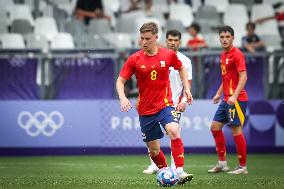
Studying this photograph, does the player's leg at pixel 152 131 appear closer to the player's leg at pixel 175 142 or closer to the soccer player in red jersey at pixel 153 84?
the soccer player in red jersey at pixel 153 84

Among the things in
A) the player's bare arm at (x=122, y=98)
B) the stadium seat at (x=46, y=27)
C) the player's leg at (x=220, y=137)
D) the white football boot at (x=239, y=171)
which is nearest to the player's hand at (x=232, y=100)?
the player's leg at (x=220, y=137)

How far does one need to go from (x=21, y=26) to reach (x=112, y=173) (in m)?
8.86

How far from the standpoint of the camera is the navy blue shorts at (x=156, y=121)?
34.2 feet

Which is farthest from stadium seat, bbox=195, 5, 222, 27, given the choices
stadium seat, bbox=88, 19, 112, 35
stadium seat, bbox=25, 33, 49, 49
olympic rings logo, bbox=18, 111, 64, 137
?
olympic rings logo, bbox=18, 111, 64, 137

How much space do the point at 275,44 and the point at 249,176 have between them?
844cm

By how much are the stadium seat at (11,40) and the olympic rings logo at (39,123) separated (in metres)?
2.90

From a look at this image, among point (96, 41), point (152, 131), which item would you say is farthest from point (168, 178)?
point (96, 41)

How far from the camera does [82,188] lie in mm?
9969

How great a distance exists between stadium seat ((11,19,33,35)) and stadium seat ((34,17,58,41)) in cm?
24

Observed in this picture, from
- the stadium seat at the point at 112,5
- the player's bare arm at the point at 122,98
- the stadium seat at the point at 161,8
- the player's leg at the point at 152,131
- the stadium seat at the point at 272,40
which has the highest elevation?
the stadium seat at the point at 112,5

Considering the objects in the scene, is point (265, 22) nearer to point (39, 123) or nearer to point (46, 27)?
point (46, 27)

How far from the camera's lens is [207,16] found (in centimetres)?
2159

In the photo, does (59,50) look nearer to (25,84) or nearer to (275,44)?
(25,84)

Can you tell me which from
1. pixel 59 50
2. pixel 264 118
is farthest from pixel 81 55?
pixel 264 118
